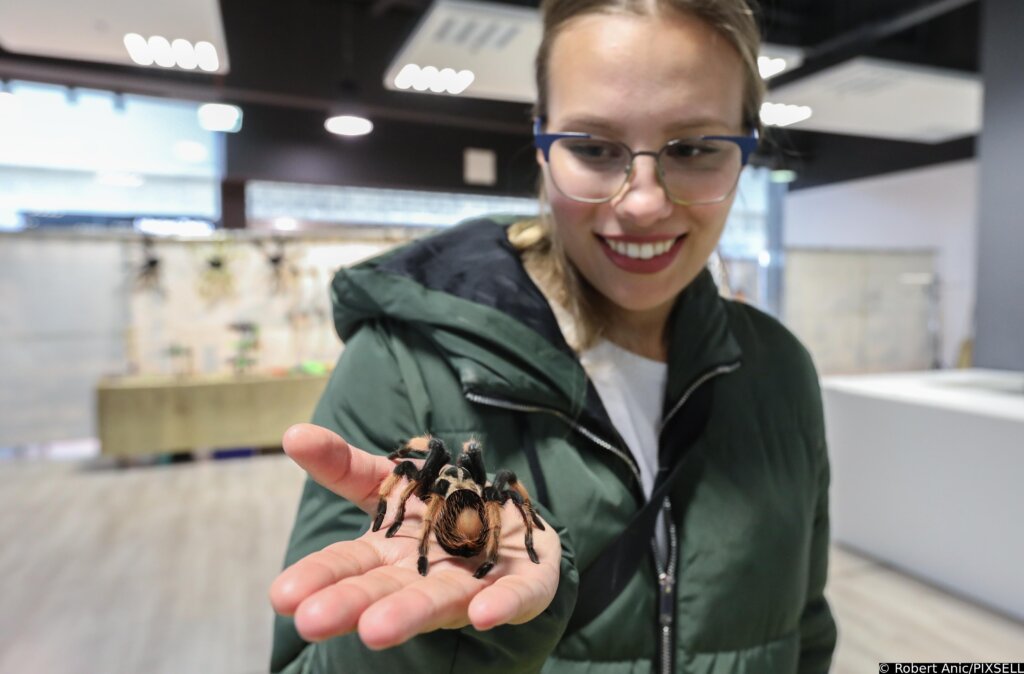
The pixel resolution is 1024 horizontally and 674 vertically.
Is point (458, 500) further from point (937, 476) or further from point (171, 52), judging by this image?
point (171, 52)

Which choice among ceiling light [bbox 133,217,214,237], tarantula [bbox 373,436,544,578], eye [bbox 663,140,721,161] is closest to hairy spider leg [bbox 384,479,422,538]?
tarantula [bbox 373,436,544,578]

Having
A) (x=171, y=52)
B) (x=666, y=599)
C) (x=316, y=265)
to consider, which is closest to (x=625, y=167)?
(x=666, y=599)

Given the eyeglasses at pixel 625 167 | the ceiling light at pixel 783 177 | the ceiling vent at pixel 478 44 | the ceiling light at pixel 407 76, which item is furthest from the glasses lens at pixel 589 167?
the ceiling light at pixel 783 177

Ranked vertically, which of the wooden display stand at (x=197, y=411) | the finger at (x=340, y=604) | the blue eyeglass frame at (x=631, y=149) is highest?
the blue eyeglass frame at (x=631, y=149)

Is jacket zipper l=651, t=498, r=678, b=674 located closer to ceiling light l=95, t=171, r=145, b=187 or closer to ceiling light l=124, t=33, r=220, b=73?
ceiling light l=124, t=33, r=220, b=73

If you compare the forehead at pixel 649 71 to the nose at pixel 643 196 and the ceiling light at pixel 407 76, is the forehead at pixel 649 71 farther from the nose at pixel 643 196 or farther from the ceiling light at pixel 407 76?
the ceiling light at pixel 407 76
